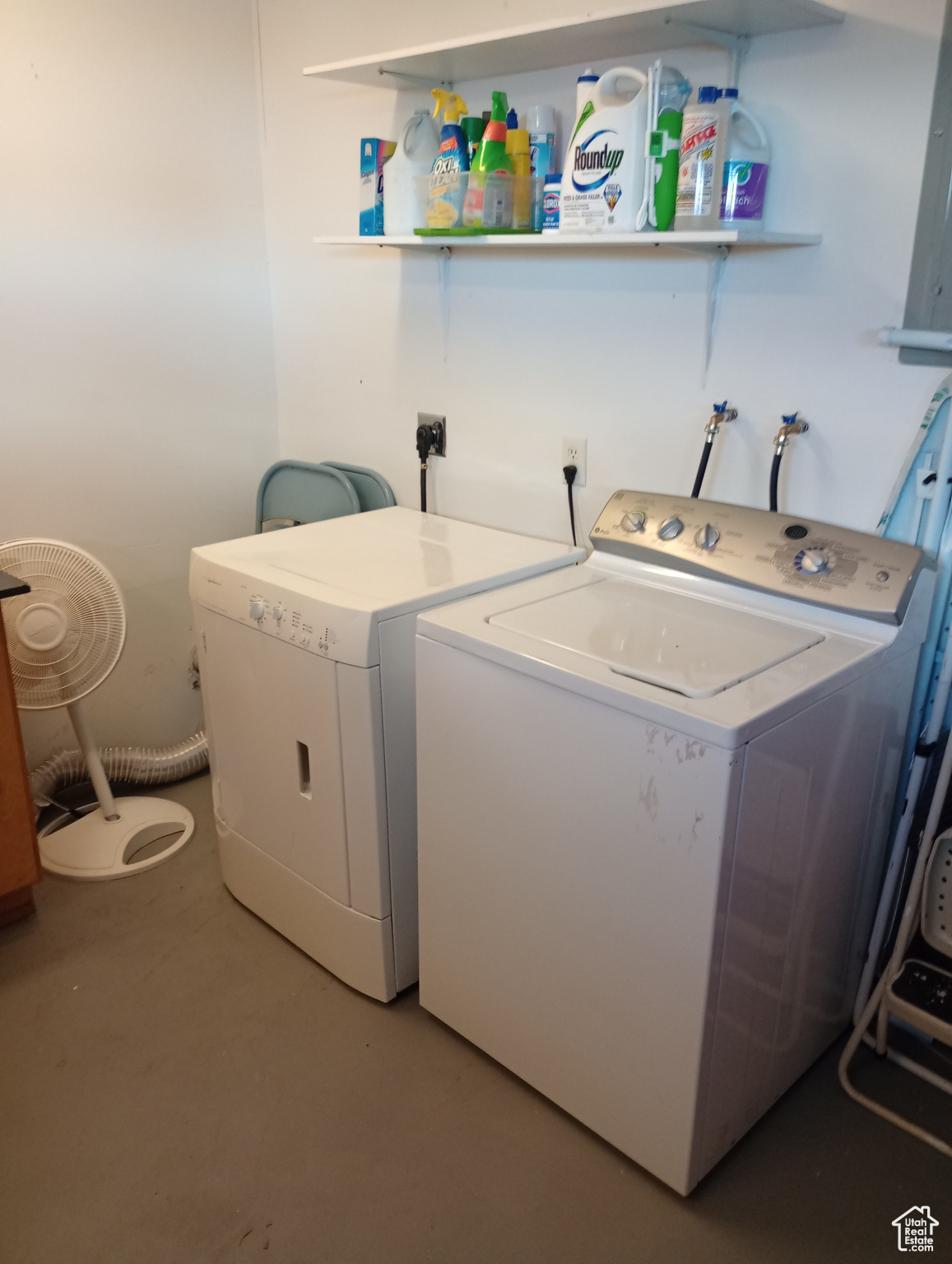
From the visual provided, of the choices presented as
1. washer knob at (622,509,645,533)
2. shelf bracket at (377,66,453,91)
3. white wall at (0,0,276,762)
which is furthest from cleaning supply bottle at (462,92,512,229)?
white wall at (0,0,276,762)

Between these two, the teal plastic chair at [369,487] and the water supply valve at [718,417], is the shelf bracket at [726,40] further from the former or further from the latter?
the teal plastic chair at [369,487]

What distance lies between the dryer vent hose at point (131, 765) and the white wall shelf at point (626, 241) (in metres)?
1.33

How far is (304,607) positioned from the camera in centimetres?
177

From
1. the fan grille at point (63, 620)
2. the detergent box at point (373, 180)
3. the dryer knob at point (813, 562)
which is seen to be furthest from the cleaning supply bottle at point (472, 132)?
the fan grille at point (63, 620)

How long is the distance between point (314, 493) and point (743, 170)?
142 cm

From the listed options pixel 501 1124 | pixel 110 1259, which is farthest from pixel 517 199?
pixel 110 1259

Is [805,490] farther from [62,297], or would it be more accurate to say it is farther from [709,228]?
[62,297]

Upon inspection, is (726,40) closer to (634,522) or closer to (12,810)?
(634,522)

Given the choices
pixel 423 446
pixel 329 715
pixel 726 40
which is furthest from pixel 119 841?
pixel 726 40

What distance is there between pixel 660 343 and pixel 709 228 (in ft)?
1.03

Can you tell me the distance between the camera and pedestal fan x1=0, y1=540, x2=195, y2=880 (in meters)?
2.11

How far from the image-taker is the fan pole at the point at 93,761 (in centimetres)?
234

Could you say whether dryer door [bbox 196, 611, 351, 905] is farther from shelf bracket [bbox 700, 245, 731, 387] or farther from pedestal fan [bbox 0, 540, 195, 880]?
shelf bracket [bbox 700, 245, 731, 387]

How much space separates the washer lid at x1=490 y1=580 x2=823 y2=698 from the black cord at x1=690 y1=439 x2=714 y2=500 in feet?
0.70
